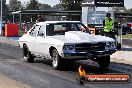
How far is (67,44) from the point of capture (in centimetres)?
1121

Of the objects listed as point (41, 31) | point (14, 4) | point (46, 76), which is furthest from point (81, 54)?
point (14, 4)

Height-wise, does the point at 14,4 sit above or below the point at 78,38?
above

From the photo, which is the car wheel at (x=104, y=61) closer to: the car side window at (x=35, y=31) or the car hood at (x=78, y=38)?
the car hood at (x=78, y=38)

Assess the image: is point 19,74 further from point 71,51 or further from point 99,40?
point 99,40

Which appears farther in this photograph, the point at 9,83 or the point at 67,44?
the point at 67,44

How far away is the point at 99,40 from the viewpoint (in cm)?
1133

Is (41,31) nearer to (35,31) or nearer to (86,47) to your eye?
(35,31)

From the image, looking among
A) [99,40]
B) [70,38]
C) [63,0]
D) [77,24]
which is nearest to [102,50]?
[99,40]

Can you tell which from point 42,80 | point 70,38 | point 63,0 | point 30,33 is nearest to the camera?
point 42,80

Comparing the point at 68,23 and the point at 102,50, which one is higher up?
the point at 68,23

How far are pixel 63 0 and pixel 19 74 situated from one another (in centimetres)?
6915

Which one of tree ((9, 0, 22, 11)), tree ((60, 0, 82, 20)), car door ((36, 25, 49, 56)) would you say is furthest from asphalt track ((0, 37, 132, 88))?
tree ((9, 0, 22, 11))

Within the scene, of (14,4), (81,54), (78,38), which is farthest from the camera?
(14,4)

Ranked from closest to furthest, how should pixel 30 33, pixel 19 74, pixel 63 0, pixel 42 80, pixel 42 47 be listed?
1. pixel 42 80
2. pixel 19 74
3. pixel 42 47
4. pixel 30 33
5. pixel 63 0
